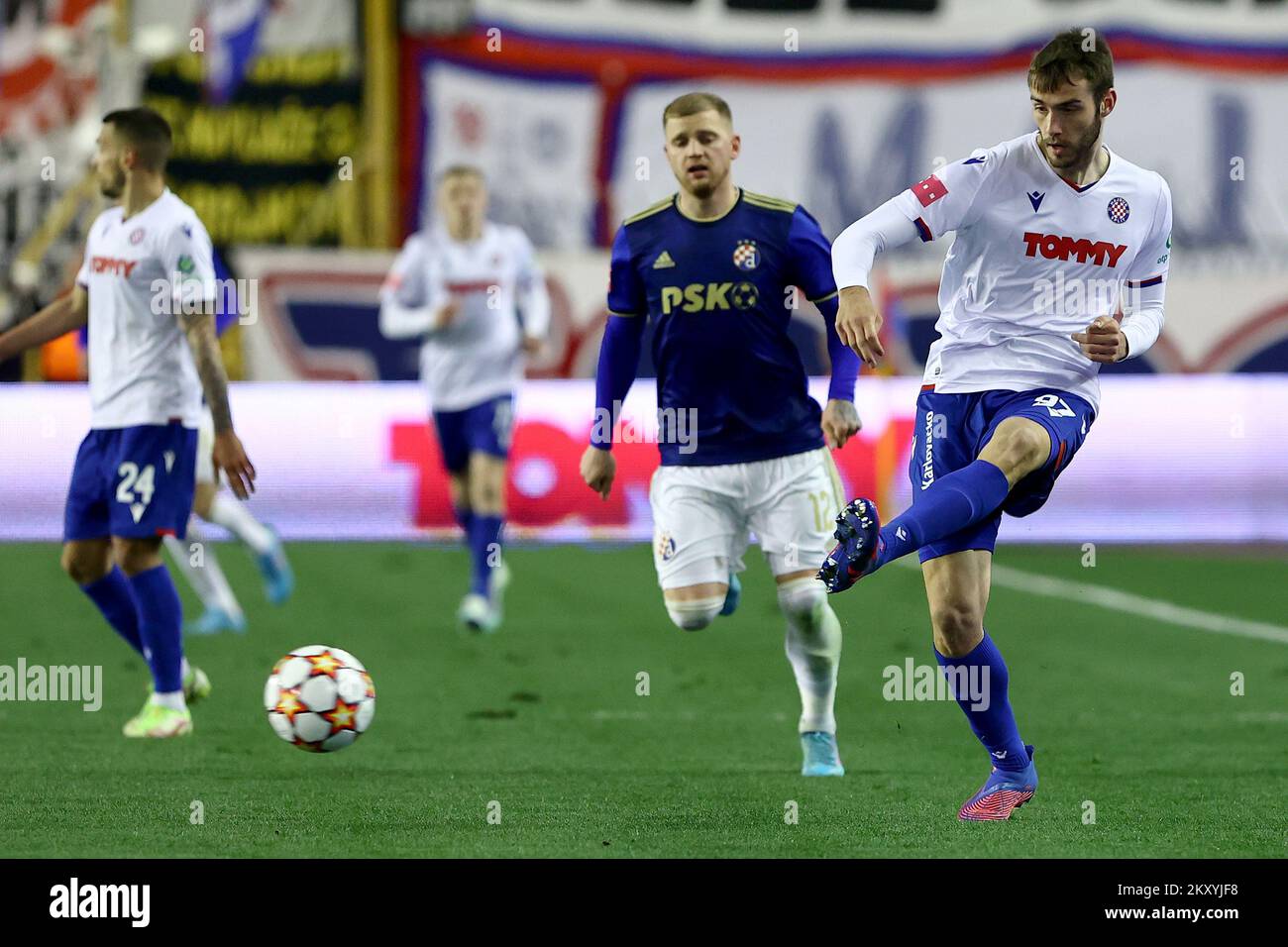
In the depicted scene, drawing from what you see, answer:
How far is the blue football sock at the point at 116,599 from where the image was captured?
338 inches

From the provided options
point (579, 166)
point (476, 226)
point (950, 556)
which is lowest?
point (950, 556)

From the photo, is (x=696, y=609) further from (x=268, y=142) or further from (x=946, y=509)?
(x=268, y=142)

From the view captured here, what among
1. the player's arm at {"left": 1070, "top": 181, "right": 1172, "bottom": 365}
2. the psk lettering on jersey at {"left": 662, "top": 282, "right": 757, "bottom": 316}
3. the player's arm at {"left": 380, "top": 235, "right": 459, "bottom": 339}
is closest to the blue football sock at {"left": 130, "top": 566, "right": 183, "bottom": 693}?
the psk lettering on jersey at {"left": 662, "top": 282, "right": 757, "bottom": 316}

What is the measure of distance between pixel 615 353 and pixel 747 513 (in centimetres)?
72

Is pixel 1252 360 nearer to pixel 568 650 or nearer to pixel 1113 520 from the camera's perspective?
pixel 1113 520

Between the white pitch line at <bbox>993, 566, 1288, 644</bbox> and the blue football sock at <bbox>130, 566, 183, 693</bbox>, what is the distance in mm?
5961

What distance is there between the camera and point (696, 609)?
7.62m

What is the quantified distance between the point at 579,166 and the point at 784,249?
16.1m

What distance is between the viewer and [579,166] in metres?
23.3

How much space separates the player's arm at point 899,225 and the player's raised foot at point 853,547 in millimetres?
455

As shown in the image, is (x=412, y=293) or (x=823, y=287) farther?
(x=412, y=293)

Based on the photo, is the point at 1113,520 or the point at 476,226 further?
the point at 1113,520

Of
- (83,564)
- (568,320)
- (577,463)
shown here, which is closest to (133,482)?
(83,564)
